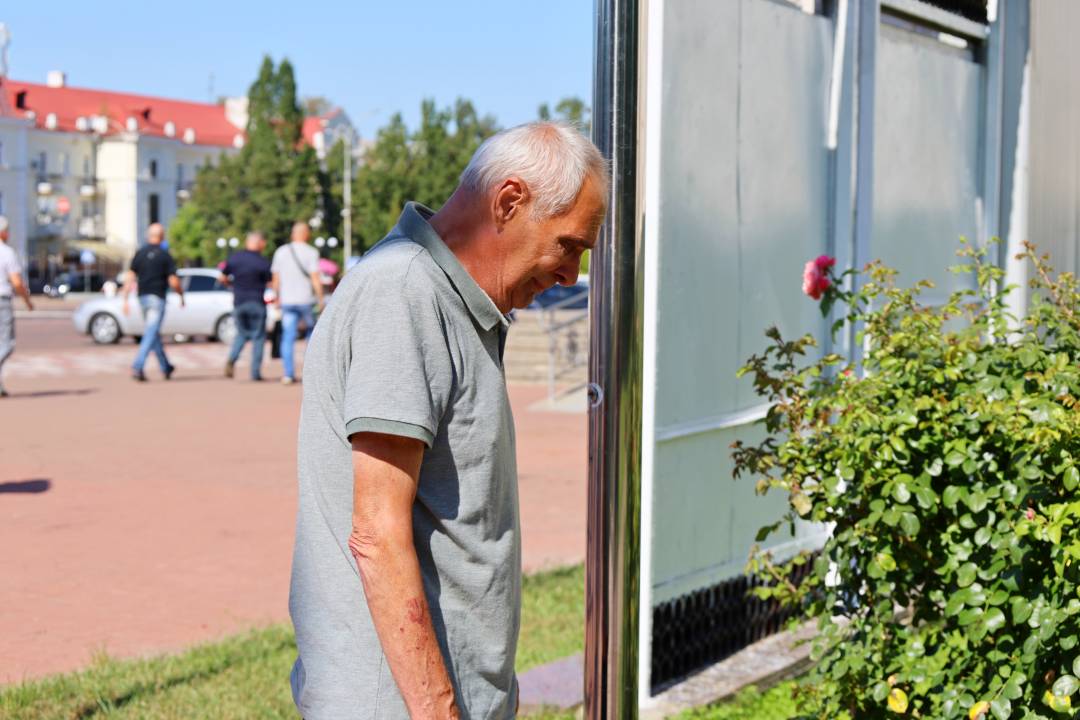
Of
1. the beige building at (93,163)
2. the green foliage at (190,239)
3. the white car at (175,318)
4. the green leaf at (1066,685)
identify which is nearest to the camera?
the green leaf at (1066,685)

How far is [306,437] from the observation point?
2078 mm

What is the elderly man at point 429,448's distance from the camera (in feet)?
6.33

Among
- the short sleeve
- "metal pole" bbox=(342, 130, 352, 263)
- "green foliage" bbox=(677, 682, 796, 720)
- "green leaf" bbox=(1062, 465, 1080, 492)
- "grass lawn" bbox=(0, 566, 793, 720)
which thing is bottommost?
"green foliage" bbox=(677, 682, 796, 720)

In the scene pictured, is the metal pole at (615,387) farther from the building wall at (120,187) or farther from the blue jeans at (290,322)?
the building wall at (120,187)

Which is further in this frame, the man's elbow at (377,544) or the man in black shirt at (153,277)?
the man in black shirt at (153,277)

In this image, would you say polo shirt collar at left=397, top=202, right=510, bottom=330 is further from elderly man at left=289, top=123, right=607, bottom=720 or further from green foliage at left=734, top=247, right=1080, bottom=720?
green foliage at left=734, top=247, right=1080, bottom=720

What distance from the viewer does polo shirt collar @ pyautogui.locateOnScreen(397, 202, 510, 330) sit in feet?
6.73

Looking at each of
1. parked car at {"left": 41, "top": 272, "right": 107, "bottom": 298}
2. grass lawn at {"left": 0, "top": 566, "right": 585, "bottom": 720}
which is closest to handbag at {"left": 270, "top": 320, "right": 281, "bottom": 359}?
grass lawn at {"left": 0, "top": 566, "right": 585, "bottom": 720}

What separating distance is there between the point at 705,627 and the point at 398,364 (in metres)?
3.27

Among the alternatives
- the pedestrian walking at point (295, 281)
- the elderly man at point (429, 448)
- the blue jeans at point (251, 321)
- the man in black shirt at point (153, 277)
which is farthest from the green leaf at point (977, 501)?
the blue jeans at point (251, 321)

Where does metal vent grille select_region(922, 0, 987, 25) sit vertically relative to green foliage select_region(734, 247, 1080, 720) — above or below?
above

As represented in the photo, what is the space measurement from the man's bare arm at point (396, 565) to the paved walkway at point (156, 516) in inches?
128

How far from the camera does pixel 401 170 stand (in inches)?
4033

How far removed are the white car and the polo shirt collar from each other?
2563 cm
